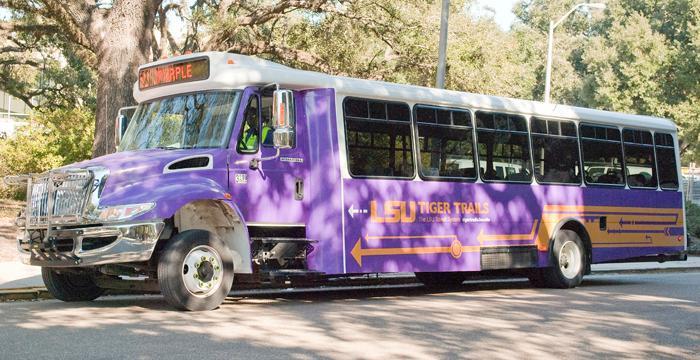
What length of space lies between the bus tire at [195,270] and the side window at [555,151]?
656 cm

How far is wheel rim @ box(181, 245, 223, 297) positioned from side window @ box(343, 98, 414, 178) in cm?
265

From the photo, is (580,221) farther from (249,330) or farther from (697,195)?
(697,195)

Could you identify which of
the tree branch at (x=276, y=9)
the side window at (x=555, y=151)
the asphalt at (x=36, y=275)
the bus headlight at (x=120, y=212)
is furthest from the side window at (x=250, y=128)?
the tree branch at (x=276, y=9)

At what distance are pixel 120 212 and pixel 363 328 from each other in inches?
120

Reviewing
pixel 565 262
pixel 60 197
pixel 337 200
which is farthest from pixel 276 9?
pixel 60 197

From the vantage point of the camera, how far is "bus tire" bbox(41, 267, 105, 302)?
12.3 metres

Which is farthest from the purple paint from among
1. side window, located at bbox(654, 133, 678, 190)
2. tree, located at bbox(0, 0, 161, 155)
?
tree, located at bbox(0, 0, 161, 155)

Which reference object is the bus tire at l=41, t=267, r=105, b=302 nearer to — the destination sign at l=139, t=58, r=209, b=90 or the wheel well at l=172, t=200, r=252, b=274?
the wheel well at l=172, t=200, r=252, b=274

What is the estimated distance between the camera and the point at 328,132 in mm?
12969

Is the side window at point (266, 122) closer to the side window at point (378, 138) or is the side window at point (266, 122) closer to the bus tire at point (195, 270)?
the side window at point (378, 138)

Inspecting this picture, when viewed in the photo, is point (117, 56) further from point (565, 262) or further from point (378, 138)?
point (565, 262)

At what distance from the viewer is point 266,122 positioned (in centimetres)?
1238

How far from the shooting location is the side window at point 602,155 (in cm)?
1702

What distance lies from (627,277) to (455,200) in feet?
22.6
